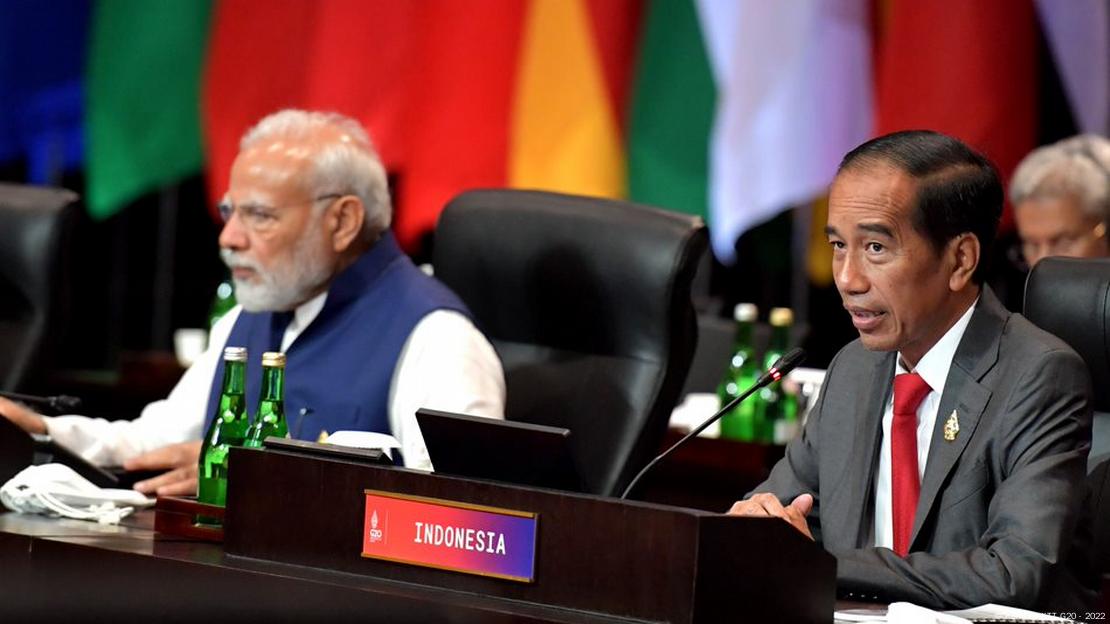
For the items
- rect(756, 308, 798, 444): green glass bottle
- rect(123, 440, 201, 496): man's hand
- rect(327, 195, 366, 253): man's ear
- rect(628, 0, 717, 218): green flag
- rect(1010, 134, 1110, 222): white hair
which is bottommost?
rect(123, 440, 201, 496): man's hand

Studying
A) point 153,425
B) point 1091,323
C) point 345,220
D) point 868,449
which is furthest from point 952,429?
point 153,425

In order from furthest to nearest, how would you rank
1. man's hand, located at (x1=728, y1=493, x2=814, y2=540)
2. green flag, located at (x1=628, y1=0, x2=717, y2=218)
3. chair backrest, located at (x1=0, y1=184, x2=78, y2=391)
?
green flag, located at (x1=628, y1=0, x2=717, y2=218) → chair backrest, located at (x1=0, y1=184, x2=78, y2=391) → man's hand, located at (x1=728, y1=493, x2=814, y2=540)

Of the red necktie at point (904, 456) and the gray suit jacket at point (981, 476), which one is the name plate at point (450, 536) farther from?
the red necktie at point (904, 456)

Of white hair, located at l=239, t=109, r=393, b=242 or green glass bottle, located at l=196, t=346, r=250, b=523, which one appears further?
white hair, located at l=239, t=109, r=393, b=242

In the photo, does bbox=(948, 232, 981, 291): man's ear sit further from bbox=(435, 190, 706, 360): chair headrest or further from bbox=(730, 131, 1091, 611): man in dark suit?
bbox=(435, 190, 706, 360): chair headrest

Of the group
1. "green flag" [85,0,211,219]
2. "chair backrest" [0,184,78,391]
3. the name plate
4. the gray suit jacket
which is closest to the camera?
the name plate

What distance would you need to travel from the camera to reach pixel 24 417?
123 inches

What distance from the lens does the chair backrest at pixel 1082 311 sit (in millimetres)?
2568

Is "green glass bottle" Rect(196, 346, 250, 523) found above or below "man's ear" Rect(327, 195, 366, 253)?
below

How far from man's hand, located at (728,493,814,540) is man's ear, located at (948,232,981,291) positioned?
0.35m

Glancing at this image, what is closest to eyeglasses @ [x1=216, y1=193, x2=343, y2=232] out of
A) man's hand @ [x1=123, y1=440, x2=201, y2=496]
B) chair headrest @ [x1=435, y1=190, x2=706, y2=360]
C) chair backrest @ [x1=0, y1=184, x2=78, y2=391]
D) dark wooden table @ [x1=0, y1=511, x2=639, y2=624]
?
chair headrest @ [x1=435, y1=190, x2=706, y2=360]

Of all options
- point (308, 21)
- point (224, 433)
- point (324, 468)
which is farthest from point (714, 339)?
point (324, 468)

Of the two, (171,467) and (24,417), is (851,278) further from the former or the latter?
(24,417)

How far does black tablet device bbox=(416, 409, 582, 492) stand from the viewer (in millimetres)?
1970
